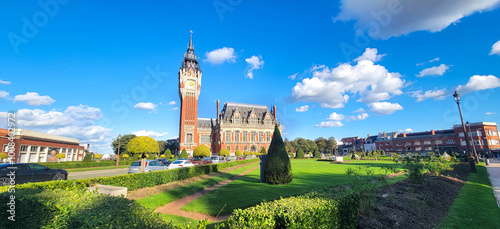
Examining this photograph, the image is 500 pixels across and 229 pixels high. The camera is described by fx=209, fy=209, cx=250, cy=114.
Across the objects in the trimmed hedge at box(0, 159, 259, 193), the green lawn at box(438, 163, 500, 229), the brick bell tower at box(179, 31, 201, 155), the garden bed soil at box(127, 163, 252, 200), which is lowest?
the green lawn at box(438, 163, 500, 229)

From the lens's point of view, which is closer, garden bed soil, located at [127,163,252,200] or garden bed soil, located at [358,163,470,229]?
garden bed soil, located at [358,163,470,229]

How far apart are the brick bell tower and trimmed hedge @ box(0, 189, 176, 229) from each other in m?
53.9

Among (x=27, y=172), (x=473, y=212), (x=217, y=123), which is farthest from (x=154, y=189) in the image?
(x=217, y=123)

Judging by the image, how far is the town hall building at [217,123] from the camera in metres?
59.8

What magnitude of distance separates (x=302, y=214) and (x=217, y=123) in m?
61.6

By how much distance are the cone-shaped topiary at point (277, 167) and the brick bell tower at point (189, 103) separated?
48904 mm

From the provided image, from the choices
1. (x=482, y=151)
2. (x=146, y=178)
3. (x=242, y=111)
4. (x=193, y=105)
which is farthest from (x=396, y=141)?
(x=146, y=178)

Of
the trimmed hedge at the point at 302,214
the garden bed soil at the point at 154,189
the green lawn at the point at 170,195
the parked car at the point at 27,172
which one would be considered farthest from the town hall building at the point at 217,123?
the trimmed hedge at the point at 302,214

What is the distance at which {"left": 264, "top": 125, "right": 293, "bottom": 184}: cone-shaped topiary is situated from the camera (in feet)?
40.8

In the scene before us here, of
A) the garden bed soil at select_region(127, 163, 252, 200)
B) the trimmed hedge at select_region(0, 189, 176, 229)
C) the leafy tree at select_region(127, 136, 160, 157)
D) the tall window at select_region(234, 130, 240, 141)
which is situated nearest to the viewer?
the trimmed hedge at select_region(0, 189, 176, 229)

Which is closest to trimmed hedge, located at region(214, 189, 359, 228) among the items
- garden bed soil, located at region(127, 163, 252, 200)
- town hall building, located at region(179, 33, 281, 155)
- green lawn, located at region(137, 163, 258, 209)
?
green lawn, located at region(137, 163, 258, 209)

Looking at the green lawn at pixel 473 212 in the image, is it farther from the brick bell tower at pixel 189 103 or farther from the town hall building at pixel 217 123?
the brick bell tower at pixel 189 103

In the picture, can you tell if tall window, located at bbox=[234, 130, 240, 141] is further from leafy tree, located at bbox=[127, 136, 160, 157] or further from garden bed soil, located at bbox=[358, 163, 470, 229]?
garden bed soil, located at bbox=[358, 163, 470, 229]

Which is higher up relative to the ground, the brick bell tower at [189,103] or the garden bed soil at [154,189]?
the brick bell tower at [189,103]
